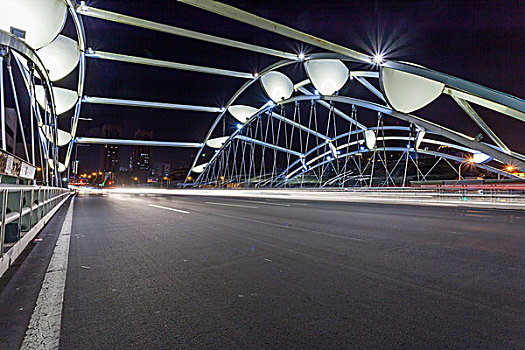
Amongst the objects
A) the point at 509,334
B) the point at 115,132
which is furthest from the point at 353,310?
the point at 115,132

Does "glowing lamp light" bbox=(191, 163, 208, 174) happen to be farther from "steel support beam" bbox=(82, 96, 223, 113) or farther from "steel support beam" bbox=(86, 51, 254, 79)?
"steel support beam" bbox=(86, 51, 254, 79)

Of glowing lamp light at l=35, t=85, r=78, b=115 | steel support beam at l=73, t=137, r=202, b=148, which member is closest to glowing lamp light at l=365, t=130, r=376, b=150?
steel support beam at l=73, t=137, r=202, b=148

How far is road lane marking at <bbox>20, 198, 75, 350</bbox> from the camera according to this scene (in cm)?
195

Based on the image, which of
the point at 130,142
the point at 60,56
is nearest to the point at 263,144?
the point at 130,142

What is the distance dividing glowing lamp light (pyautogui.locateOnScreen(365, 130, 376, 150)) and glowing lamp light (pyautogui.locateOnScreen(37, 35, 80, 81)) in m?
35.7

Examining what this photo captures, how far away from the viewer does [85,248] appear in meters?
4.93

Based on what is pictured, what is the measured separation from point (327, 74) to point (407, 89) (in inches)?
365

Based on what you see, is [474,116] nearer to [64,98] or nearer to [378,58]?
[378,58]

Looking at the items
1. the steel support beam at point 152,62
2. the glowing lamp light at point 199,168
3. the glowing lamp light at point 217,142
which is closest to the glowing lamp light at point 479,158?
the steel support beam at point 152,62

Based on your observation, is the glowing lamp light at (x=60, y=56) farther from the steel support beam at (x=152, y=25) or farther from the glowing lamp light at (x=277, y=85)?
the glowing lamp light at (x=277, y=85)

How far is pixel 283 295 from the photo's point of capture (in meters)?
2.73

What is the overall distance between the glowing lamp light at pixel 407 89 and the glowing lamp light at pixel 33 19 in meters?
22.3

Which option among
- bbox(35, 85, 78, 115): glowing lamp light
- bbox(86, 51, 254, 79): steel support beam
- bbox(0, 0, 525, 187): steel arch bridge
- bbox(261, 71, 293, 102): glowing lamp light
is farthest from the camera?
bbox(261, 71, 293, 102): glowing lamp light

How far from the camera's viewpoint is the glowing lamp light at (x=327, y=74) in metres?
30.8
